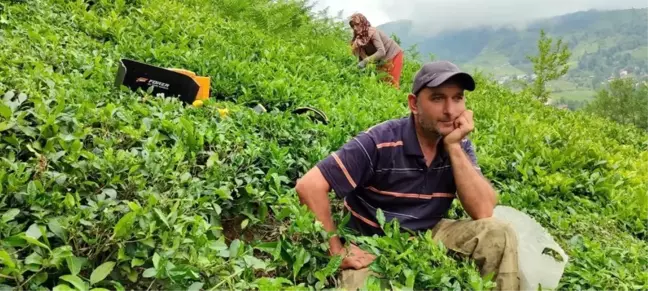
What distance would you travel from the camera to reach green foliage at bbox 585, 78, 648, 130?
4453 cm

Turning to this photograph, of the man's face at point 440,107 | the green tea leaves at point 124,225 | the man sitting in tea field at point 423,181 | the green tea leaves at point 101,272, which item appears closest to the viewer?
the green tea leaves at point 101,272

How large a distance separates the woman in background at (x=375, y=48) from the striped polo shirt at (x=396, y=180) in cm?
624

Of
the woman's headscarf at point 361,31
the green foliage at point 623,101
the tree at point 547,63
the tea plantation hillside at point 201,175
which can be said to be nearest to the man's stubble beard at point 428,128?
the tea plantation hillside at point 201,175

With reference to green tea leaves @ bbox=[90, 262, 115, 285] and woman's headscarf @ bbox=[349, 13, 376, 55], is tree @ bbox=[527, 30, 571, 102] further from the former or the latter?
green tea leaves @ bbox=[90, 262, 115, 285]

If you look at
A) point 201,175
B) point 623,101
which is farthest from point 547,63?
point 201,175

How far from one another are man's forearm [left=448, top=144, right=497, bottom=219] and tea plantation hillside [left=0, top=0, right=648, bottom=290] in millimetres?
377

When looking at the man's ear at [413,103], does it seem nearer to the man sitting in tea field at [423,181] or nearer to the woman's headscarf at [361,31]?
the man sitting in tea field at [423,181]

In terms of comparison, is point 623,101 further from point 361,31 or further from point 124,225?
point 124,225

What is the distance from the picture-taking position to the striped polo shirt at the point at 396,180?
3027 millimetres

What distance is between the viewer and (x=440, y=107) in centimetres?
305

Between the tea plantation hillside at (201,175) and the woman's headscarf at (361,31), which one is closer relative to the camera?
the tea plantation hillside at (201,175)

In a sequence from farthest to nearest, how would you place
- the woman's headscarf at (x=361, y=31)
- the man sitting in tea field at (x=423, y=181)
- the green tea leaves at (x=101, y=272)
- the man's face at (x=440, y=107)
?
the woman's headscarf at (x=361, y=31) → the man's face at (x=440, y=107) → the man sitting in tea field at (x=423, y=181) → the green tea leaves at (x=101, y=272)

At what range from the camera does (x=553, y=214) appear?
14.8 feet

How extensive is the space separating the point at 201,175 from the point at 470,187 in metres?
1.56
